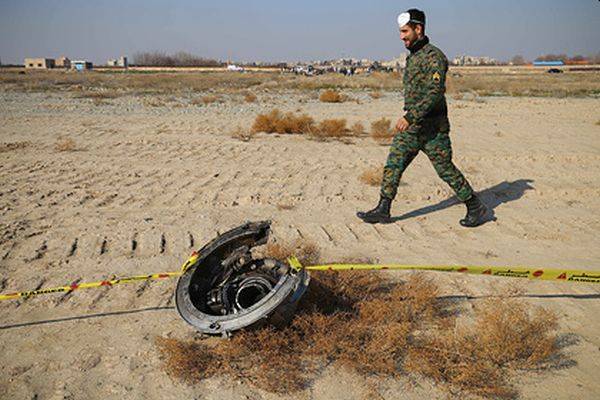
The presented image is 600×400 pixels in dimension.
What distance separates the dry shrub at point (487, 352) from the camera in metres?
2.75

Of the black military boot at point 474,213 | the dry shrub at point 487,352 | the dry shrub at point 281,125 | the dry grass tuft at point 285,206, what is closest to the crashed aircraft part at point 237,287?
the dry shrub at point 487,352

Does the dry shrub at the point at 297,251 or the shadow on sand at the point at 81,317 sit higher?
the dry shrub at the point at 297,251

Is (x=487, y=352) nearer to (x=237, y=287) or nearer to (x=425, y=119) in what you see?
(x=237, y=287)

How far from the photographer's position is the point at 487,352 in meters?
2.95

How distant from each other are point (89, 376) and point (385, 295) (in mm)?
2096

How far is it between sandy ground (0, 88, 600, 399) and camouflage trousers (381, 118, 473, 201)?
22.7 inches

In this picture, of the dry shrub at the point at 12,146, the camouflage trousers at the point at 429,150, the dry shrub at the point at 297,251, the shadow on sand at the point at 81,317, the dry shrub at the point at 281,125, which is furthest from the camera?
the dry shrub at the point at 281,125

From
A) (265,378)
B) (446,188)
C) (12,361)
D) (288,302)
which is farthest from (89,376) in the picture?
(446,188)

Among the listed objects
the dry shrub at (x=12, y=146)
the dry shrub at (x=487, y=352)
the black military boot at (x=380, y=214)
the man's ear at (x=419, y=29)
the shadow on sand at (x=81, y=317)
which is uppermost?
the man's ear at (x=419, y=29)

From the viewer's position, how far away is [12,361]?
293 centimetres

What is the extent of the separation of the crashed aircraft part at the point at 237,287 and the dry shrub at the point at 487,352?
2.87 ft

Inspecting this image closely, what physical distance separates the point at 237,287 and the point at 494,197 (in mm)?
4620

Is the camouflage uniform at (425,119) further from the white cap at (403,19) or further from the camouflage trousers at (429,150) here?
the white cap at (403,19)

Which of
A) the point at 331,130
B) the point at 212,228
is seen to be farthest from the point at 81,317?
the point at 331,130
